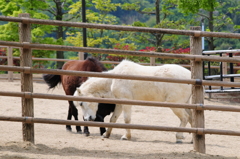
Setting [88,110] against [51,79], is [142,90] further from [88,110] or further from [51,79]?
[51,79]

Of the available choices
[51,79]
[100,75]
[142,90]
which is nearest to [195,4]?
[51,79]

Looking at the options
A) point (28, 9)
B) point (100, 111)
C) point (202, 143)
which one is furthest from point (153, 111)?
point (28, 9)

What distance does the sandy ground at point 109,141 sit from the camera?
4836 millimetres

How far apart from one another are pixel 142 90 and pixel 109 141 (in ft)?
5.14

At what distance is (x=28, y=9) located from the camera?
65.1 ft

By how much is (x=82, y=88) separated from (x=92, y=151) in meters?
2.84

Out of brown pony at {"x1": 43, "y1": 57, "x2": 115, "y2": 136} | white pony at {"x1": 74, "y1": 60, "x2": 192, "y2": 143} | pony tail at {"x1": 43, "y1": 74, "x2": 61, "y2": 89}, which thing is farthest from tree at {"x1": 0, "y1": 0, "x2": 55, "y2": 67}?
white pony at {"x1": 74, "y1": 60, "x2": 192, "y2": 143}

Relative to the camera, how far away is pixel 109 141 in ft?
20.0

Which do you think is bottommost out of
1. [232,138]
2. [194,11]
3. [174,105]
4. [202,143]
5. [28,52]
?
[232,138]

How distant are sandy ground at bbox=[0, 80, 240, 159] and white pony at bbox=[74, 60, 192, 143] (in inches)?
18.5

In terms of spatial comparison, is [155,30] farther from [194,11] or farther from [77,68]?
[194,11]

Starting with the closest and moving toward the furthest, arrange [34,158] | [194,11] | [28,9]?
[34,158], [194,11], [28,9]

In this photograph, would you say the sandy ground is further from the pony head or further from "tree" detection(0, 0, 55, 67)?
"tree" detection(0, 0, 55, 67)

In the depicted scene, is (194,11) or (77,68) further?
(194,11)
